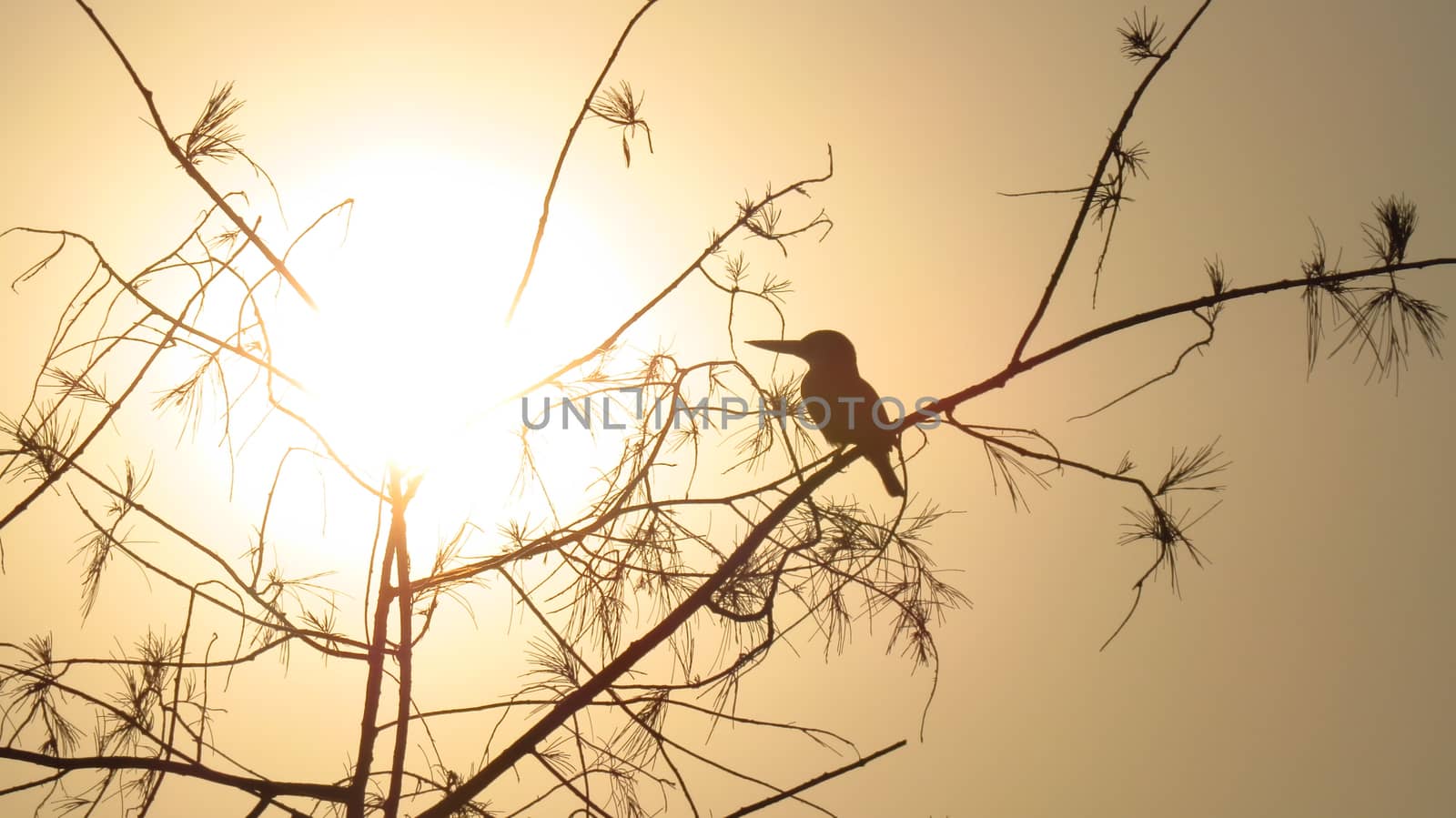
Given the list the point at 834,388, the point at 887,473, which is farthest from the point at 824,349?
the point at 887,473

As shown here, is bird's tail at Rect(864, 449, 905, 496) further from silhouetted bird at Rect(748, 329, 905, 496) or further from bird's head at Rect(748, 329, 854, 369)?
bird's head at Rect(748, 329, 854, 369)

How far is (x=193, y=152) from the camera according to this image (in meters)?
1.59

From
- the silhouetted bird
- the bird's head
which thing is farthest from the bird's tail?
the bird's head

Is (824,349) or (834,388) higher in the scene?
(824,349)

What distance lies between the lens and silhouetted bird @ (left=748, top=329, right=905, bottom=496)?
2834 mm

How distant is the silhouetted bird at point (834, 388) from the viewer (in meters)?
2.83

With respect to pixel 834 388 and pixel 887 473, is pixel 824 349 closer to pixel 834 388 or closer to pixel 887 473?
pixel 834 388

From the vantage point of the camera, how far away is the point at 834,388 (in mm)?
3027

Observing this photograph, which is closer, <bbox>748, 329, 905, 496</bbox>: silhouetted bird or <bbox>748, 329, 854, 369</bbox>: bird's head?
<bbox>748, 329, 905, 496</bbox>: silhouetted bird

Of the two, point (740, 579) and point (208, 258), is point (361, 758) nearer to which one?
point (740, 579)

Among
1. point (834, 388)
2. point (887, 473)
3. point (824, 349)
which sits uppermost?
point (824, 349)

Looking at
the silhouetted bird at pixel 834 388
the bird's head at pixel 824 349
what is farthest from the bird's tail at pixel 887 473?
the bird's head at pixel 824 349

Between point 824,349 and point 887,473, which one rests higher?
point 824,349

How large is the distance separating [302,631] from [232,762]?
0.21m
